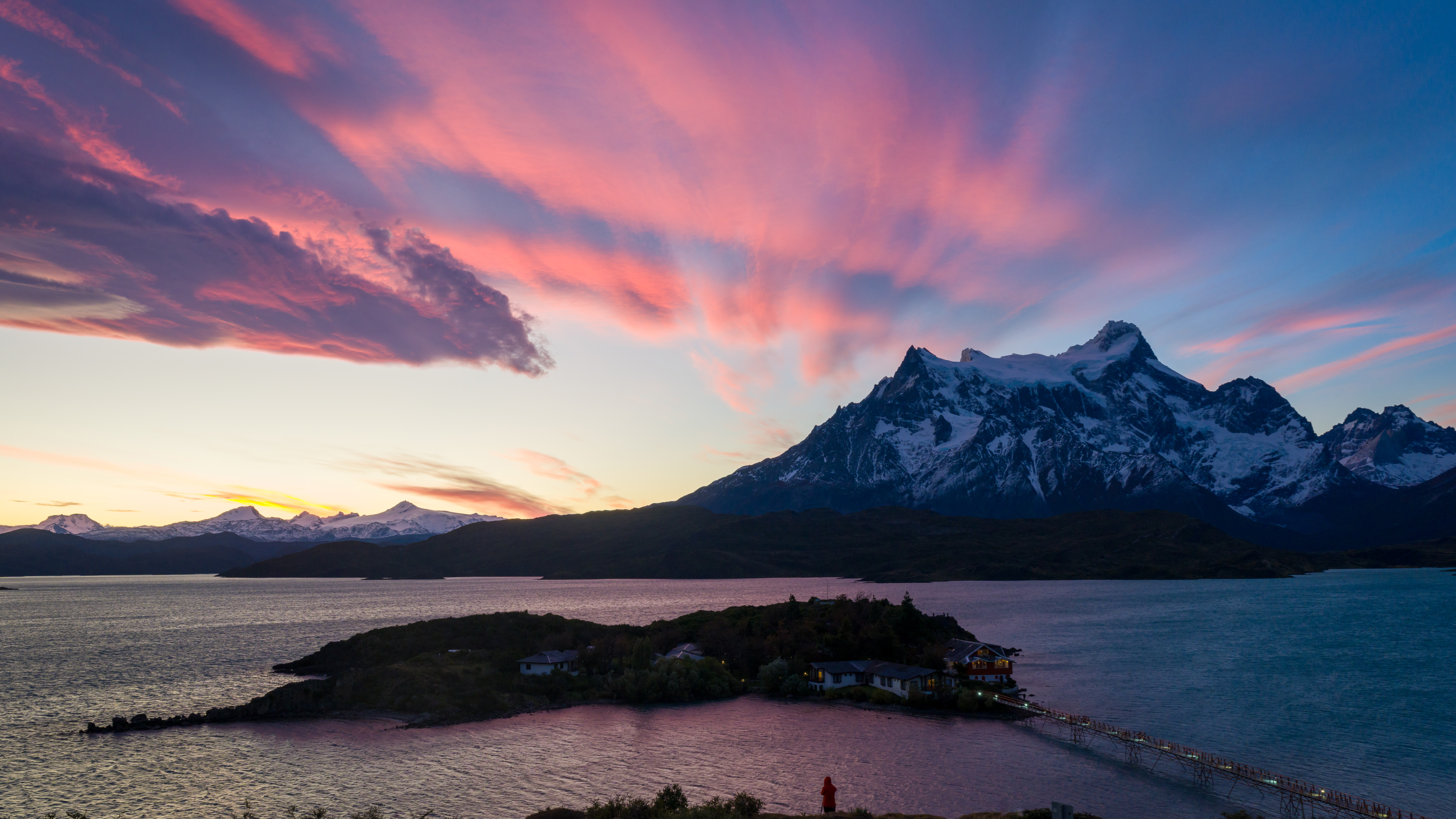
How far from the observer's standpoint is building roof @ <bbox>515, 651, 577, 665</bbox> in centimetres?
10156

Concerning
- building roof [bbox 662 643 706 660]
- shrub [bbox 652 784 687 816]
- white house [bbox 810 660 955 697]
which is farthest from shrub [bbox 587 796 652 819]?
building roof [bbox 662 643 706 660]

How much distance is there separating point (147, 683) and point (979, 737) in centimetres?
11193

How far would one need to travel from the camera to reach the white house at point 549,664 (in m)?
101

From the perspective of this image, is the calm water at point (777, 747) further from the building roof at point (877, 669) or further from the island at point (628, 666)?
the building roof at point (877, 669)

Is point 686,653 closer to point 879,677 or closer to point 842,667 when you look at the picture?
point 842,667

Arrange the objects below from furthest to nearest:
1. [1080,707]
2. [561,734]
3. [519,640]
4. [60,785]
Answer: [519,640] < [1080,707] < [561,734] < [60,785]

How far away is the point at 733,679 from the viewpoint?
103750mm

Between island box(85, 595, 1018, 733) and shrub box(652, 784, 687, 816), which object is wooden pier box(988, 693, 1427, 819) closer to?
island box(85, 595, 1018, 733)

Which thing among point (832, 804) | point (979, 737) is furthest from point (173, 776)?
point (979, 737)

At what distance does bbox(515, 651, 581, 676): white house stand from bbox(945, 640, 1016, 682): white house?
50.0 meters

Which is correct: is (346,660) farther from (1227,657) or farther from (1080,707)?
(1227,657)

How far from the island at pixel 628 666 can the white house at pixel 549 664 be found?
0.54 feet

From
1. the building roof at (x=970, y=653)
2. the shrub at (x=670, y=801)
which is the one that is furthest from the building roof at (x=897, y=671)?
the shrub at (x=670, y=801)

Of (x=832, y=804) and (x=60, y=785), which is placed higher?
(x=832, y=804)
